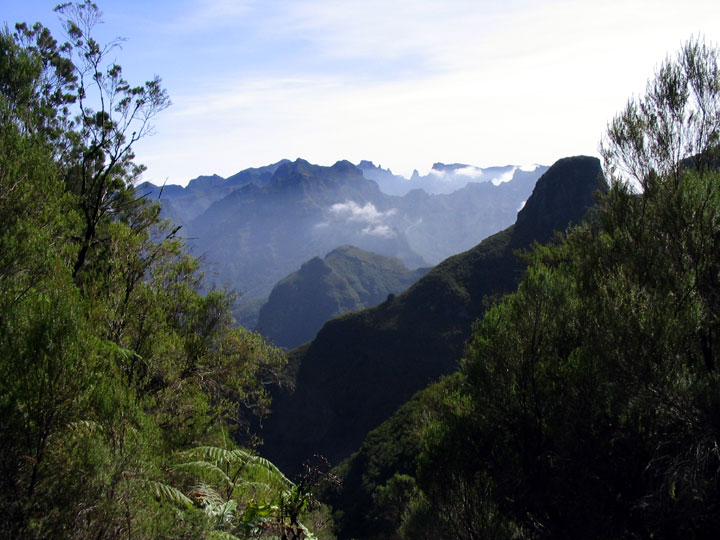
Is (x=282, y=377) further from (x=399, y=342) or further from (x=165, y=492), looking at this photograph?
(x=399, y=342)

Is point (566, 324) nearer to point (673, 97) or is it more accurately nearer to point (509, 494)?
point (509, 494)

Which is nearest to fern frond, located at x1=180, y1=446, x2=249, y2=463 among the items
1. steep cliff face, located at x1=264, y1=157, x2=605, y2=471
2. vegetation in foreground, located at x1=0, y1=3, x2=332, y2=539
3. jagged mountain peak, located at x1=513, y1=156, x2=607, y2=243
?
vegetation in foreground, located at x1=0, y1=3, x2=332, y2=539

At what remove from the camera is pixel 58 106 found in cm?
1680

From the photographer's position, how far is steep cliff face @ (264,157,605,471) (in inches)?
4058

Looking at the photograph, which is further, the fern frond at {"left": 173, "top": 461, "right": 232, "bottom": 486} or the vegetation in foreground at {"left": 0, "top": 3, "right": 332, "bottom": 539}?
the fern frond at {"left": 173, "top": 461, "right": 232, "bottom": 486}

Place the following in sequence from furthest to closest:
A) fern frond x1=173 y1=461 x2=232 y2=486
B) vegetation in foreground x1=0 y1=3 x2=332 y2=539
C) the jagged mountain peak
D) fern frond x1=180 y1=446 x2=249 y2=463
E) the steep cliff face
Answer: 1. the jagged mountain peak
2. the steep cliff face
3. fern frond x1=180 y1=446 x2=249 y2=463
4. fern frond x1=173 y1=461 x2=232 y2=486
5. vegetation in foreground x1=0 y1=3 x2=332 y2=539

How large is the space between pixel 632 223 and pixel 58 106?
21751mm

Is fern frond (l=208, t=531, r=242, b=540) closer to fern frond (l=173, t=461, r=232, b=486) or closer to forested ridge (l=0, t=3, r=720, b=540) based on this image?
forested ridge (l=0, t=3, r=720, b=540)

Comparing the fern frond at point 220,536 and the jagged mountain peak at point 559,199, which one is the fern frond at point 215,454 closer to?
the fern frond at point 220,536

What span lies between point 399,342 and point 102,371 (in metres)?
106

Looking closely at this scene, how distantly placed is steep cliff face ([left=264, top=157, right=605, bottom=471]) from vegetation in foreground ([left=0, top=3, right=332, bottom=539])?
8710cm

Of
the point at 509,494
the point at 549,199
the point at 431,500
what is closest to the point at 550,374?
the point at 509,494

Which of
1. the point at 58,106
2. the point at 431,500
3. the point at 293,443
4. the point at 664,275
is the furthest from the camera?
the point at 293,443

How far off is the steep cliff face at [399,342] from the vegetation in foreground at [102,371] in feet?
286
